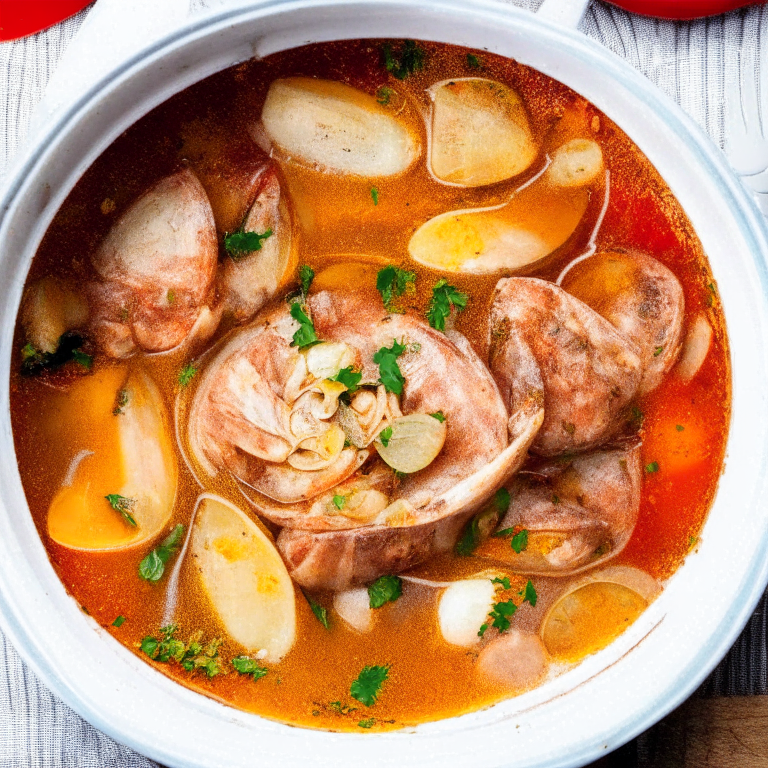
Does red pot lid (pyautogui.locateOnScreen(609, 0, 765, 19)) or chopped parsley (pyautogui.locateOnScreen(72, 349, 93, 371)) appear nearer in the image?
chopped parsley (pyautogui.locateOnScreen(72, 349, 93, 371))

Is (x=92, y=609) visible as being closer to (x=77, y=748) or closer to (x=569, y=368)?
(x=77, y=748)

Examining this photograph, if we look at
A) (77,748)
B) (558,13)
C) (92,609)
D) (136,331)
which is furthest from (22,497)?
(558,13)

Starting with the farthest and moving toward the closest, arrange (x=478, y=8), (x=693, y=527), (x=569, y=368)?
(x=693, y=527), (x=569, y=368), (x=478, y=8)

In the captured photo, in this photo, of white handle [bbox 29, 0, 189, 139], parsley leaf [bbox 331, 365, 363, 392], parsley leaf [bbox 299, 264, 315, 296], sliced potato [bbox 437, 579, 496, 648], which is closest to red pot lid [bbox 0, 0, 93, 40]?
white handle [bbox 29, 0, 189, 139]

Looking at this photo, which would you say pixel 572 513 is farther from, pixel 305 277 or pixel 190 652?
pixel 190 652

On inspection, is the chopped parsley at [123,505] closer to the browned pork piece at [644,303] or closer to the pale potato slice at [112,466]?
the pale potato slice at [112,466]

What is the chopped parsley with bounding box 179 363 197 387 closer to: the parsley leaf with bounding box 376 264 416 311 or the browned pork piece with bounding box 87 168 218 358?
the browned pork piece with bounding box 87 168 218 358

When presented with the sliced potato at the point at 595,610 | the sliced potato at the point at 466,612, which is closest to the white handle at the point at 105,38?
the sliced potato at the point at 466,612
